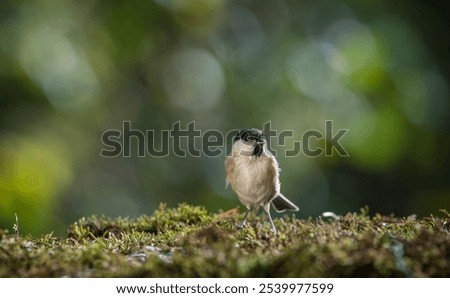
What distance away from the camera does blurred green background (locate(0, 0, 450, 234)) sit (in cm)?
385

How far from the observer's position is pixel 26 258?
1.42 metres

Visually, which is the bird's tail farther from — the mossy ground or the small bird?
the mossy ground

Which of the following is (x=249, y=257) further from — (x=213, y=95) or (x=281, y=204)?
(x=213, y=95)

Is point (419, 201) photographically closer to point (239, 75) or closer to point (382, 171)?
point (382, 171)

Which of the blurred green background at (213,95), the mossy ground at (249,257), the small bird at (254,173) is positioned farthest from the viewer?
the blurred green background at (213,95)

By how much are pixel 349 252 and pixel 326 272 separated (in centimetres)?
7

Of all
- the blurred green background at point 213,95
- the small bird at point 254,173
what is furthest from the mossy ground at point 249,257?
the blurred green background at point 213,95

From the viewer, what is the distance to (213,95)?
4.44 metres

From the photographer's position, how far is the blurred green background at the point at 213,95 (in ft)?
12.6

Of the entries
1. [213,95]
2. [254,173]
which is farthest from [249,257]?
[213,95]

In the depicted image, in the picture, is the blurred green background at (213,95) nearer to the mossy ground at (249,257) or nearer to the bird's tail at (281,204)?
the bird's tail at (281,204)

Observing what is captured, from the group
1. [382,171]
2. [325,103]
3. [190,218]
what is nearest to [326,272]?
[190,218]

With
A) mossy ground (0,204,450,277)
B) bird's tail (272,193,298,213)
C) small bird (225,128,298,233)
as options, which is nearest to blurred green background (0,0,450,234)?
bird's tail (272,193,298,213)

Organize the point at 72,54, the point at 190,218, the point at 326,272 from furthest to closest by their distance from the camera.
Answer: the point at 72,54
the point at 190,218
the point at 326,272
